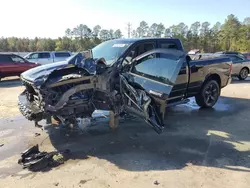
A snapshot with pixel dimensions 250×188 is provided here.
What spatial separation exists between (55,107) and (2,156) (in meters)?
1.30

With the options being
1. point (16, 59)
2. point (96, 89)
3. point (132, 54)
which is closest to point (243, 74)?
point (132, 54)

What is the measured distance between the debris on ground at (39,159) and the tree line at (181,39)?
148 ft

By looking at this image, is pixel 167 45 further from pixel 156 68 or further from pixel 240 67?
pixel 240 67

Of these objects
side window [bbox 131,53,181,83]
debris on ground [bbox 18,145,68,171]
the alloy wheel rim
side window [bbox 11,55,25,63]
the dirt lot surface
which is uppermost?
side window [bbox 131,53,181,83]

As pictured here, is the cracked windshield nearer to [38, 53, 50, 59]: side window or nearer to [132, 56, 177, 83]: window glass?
[132, 56, 177, 83]: window glass

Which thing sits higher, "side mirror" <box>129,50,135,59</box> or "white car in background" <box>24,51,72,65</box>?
"side mirror" <box>129,50,135,59</box>

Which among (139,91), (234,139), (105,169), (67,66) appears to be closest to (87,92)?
(67,66)

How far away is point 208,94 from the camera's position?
8.27m

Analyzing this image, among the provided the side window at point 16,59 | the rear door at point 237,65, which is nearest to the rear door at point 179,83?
the rear door at point 237,65

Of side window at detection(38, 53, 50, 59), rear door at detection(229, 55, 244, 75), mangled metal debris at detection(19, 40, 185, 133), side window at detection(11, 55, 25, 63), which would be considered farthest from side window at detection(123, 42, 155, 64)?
side window at detection(38, 53, 50, 59)

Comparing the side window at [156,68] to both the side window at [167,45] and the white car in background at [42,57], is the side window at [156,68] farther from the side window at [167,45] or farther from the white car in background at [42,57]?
the white car in background at [42,57]

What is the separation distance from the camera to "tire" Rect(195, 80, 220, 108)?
8094mm

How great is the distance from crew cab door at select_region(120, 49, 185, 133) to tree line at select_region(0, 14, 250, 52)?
44.3 metres

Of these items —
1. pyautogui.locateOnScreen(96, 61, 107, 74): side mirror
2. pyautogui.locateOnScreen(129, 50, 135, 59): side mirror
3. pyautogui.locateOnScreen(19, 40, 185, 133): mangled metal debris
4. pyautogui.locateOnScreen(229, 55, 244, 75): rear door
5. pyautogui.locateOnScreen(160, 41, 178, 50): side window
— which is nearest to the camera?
pyautogui.locateOnScreen(19, 40, 185, 133): mangled metal debris
